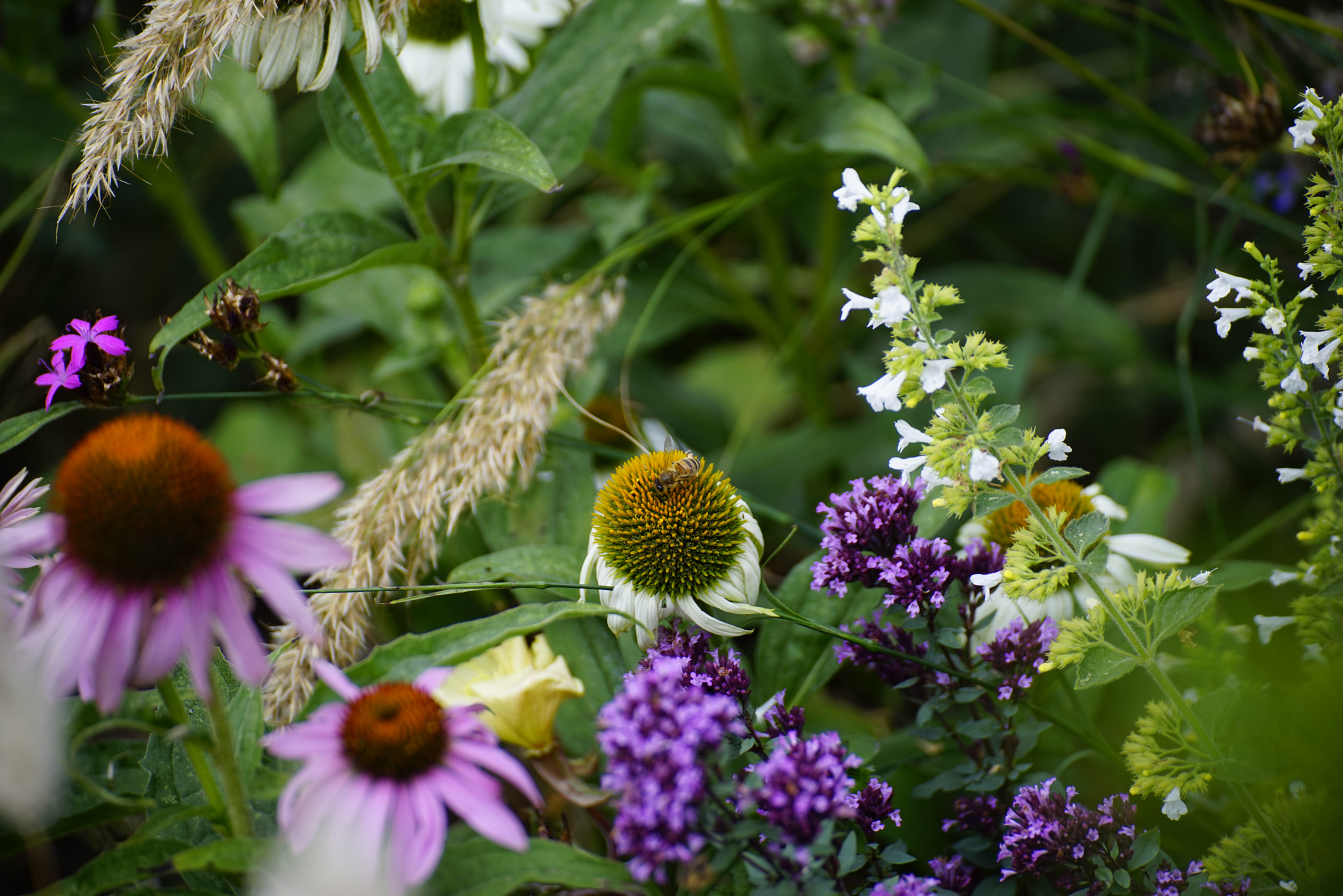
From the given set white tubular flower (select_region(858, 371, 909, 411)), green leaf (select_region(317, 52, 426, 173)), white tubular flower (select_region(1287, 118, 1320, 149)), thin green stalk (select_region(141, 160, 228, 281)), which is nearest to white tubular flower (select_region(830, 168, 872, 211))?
white tubular flower (select_region(858, 371, 909, 411))

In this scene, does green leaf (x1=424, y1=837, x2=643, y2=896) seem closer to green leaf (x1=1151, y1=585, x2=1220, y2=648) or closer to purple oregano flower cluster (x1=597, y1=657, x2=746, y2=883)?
purple oregano flower cluster (x1=597, y1=657, x2=746, y2=883)

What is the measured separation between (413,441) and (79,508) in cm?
47

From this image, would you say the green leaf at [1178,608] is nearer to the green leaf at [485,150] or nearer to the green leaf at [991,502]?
the green leaf at [991,502]

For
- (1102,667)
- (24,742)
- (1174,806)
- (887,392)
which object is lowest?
(1174,806)

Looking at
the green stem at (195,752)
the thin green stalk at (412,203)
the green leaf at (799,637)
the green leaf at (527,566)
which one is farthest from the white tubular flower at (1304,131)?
the green stem at (195,752)

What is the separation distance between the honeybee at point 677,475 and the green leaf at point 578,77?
1.54 feet

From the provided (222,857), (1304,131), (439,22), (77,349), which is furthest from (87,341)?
(1304,131)

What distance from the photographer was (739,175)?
135cm

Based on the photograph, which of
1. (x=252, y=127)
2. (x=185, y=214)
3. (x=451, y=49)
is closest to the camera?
(x=252, y=127)

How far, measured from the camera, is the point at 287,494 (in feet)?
1.86

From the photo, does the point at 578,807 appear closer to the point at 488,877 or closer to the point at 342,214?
the point at 488,877

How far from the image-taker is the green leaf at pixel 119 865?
622 mm

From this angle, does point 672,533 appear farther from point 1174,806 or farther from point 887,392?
point 1174,806

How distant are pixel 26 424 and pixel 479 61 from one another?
63 centimetres
